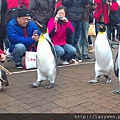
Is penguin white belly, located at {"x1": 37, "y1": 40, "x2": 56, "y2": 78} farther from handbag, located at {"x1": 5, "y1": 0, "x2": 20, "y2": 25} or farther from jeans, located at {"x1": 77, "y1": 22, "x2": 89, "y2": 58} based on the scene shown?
jeans, located at {"x1": 77, "y1": 22, "x2": 89, "y2": 58}

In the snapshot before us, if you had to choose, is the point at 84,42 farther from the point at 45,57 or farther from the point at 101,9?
the point at 45,57

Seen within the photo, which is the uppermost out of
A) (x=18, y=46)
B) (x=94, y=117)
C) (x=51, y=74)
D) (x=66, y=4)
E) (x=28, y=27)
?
(x=66, y=4)

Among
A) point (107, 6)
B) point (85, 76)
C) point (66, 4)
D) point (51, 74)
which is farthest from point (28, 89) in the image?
point (107, 6)

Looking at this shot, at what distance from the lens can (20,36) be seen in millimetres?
5180

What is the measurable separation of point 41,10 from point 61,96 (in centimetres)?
274

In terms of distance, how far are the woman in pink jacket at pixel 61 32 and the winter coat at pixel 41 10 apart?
0.42 m

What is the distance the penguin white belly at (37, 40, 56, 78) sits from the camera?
3721mm

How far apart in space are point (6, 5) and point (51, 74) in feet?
9.37

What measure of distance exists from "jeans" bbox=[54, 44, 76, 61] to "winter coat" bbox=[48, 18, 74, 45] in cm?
13

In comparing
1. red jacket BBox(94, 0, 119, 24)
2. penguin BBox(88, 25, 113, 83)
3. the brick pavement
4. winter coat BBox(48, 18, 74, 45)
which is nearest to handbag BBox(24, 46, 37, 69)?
the brick pavement

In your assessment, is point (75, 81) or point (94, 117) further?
point (75, 81)

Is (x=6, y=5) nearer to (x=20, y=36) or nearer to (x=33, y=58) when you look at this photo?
(x=20, y=36)

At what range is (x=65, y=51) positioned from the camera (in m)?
5.62

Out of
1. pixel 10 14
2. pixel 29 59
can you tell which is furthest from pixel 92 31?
pixel 29 59
